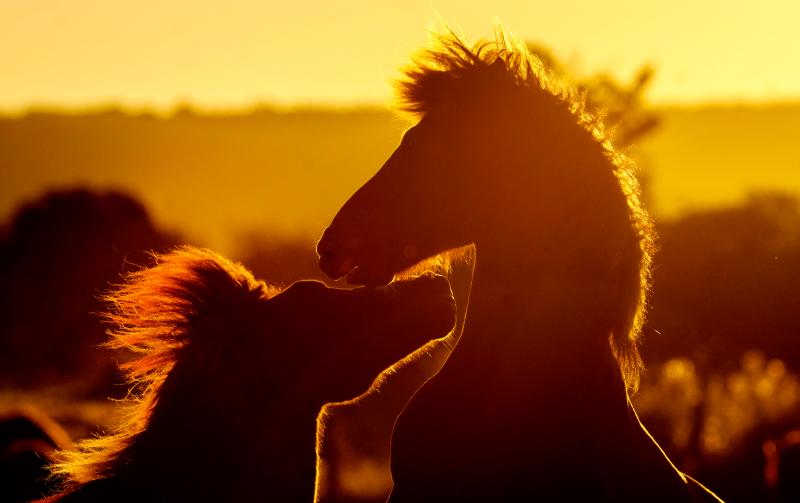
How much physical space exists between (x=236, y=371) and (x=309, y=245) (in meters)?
42.8

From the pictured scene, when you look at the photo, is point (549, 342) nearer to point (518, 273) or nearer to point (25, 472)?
point (518, 273)

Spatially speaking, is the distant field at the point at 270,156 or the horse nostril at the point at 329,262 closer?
the horse nostril at the point at 329,262

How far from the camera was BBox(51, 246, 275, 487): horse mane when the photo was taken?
3482 millimetres

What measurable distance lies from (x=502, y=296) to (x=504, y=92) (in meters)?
0.65

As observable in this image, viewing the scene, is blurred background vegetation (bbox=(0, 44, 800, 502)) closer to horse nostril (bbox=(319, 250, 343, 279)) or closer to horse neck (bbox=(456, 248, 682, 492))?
horse neck (bbox=(456, 248, 682, 492))

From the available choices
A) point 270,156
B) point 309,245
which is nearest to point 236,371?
point 309,245

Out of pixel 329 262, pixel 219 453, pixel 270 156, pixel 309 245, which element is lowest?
pixel 219 453

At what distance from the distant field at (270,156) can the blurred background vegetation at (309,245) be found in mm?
308

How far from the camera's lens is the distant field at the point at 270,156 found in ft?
243

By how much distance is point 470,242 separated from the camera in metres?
3.76

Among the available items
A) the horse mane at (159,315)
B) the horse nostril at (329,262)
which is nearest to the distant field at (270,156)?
the horse mane at (159,315)

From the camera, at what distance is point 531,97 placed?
12.3 feet

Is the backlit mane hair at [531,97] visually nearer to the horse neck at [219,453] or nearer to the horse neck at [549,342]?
the horse neck at [549,342]

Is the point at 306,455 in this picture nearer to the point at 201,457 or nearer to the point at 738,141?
the point at 201,457
